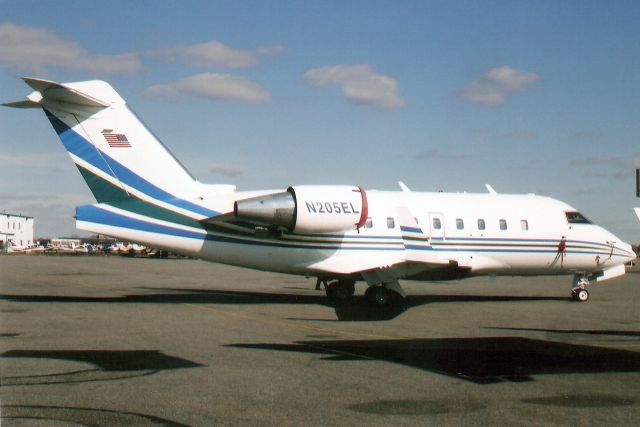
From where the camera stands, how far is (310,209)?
60.5 ft

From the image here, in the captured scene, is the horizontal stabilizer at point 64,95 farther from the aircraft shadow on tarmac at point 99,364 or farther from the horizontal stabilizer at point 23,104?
the aircraft shadow on tarmac at point 99,364

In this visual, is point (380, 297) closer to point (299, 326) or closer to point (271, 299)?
point (271, 299)

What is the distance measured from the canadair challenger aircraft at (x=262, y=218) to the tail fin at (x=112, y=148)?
0.03 meters

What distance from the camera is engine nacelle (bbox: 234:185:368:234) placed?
1798 centimetres

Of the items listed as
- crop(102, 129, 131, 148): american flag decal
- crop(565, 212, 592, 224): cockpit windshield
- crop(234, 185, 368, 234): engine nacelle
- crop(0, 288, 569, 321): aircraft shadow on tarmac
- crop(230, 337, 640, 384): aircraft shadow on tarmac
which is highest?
crop(102, 129, 131, 148): american flag decal

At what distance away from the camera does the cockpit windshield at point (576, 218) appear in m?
22.7

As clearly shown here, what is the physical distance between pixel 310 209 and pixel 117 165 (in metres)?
5.35

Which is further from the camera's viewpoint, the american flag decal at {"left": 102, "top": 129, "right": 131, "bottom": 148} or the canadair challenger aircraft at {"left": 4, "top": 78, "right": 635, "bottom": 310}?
the american flag decal at {"left": 102, "top": 129, "right": 131, "bottom": 148}

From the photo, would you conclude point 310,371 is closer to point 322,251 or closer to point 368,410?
point 368,410

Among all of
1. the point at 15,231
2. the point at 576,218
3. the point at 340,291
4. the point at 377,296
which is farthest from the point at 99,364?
the point at 15,231

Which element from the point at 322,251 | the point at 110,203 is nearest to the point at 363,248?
the point at 322,251

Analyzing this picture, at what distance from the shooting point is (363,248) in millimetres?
19875

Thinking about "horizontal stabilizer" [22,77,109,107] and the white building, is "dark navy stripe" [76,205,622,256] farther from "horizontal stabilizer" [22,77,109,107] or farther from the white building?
the white building

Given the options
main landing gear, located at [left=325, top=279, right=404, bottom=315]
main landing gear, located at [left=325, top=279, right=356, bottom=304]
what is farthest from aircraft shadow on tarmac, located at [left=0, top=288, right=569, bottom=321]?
main landing gear, located at [left=325, top=279, right=356, bottom=304]
